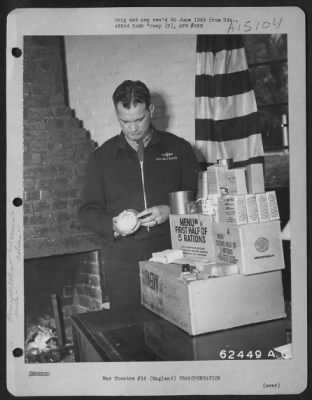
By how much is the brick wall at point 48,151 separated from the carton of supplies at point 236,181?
1.55ft

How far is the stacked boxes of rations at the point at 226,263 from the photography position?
3.83ft

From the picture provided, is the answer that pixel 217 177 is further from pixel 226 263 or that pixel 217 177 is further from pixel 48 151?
pixel 48 151

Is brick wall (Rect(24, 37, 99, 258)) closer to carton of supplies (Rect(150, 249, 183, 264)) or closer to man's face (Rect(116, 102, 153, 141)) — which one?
man's face (Rect(116, 102, 153, 141))

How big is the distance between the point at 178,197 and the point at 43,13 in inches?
29.6

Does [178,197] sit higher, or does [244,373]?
[178,197]

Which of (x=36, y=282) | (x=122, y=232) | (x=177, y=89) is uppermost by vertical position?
(x=177, y=89)

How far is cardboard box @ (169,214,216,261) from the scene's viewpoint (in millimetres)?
1252

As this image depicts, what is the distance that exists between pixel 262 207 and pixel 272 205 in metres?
0.04

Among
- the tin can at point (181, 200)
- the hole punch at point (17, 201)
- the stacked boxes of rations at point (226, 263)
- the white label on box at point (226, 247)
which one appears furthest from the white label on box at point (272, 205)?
the hole punch at point (17, 201)

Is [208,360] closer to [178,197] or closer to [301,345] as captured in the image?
[301,345]

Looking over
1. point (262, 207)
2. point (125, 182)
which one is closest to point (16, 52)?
point (125, 182)

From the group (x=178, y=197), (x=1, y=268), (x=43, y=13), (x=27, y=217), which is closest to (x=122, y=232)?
(x=178, y=197)

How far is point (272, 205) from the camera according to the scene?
122cm

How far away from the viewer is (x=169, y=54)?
52.6 inches
